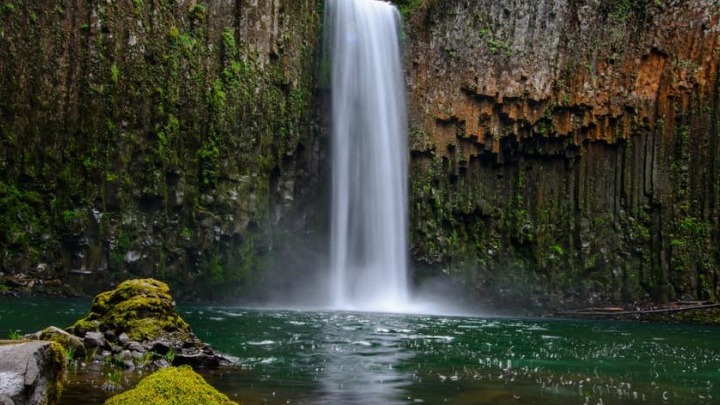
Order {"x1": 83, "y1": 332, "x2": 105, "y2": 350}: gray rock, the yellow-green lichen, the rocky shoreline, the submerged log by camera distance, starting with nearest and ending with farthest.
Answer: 1. the rocky shoreline
2. {"x1": 83, "y1": 332, "x2": 105, "y2": 350}: gray rock
3. the yellow-green lichen
4. the submerged log

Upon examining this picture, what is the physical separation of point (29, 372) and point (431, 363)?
756 centimetres

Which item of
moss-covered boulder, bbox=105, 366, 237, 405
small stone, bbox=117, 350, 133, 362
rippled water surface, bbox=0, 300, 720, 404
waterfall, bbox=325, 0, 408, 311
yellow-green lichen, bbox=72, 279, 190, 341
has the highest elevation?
waterfall, bbox=325, 0, 408, 311

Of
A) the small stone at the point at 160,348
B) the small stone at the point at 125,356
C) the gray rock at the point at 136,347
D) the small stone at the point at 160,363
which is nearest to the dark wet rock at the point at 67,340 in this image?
the small stone at the point at 125,356

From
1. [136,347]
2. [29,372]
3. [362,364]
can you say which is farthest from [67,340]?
[29,372]

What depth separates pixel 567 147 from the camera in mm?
34375

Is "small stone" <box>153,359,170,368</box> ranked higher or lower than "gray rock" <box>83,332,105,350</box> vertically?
lower

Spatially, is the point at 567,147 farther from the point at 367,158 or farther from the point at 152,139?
the point at 152,139

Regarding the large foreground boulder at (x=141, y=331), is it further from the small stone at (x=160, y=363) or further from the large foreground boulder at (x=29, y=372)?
the large foreground boulder at (x=29, y=372)

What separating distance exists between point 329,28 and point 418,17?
4795 millimetres

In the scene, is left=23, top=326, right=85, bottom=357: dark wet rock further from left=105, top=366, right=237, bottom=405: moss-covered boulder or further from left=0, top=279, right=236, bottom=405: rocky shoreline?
left=105, top=366, right=237, bottom=405: moss-covered boulder

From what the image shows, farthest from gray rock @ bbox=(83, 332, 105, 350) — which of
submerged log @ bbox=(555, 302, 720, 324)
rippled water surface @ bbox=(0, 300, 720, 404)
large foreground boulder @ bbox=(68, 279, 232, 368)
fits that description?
submerged log @ bbox=(555, 302, 720, 324)

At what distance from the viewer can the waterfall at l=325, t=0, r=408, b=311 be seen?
3192 cm

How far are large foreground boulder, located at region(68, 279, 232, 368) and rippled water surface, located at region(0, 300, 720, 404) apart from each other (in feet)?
2.48

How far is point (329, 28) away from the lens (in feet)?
111
